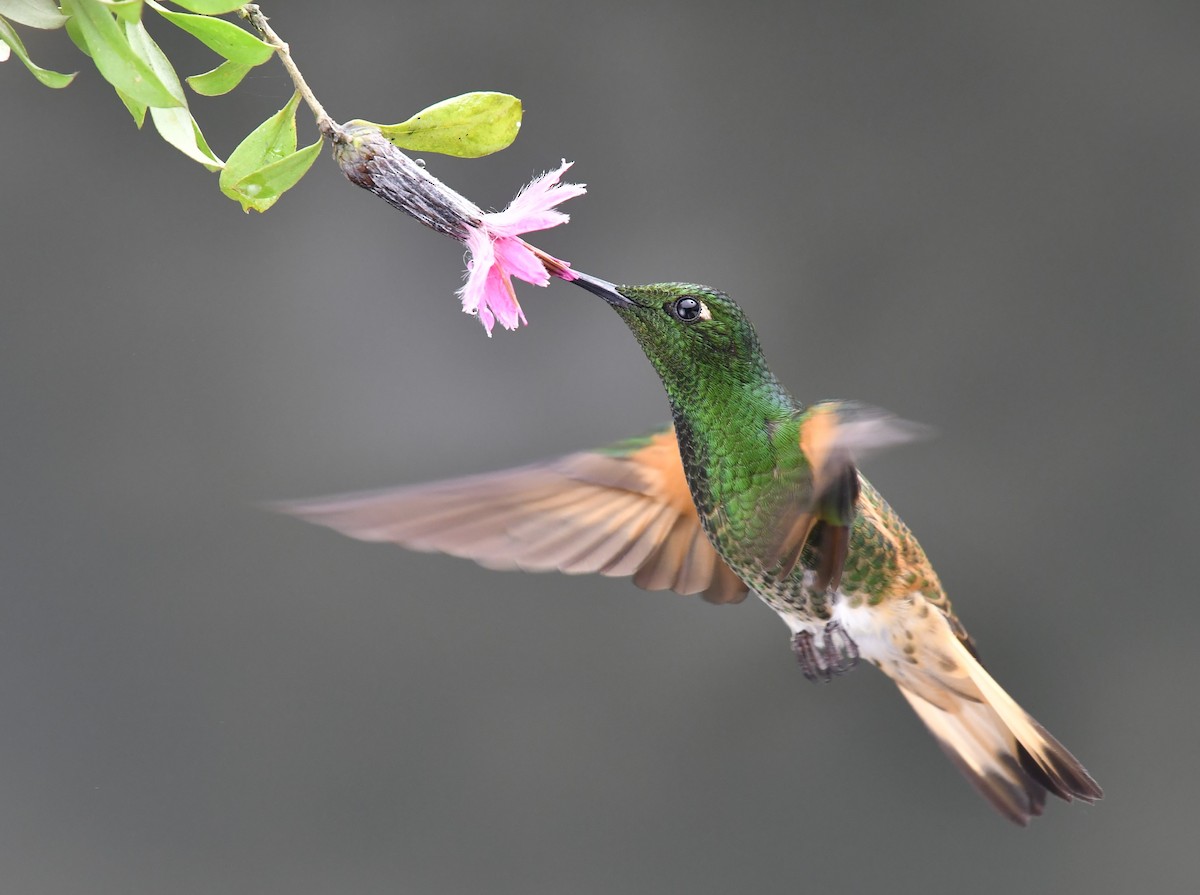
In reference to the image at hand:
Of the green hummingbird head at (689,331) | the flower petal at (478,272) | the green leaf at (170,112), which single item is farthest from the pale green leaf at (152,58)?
the green hummingbird head at (689,331)

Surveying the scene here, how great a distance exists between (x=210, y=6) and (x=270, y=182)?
68 millimetres

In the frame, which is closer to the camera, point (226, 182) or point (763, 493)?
point (226, 182)

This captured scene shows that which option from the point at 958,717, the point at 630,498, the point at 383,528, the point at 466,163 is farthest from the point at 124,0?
the point at 466,163

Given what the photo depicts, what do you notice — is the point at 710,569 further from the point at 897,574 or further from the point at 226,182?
the point at 226,182

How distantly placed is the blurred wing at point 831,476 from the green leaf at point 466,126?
195mm

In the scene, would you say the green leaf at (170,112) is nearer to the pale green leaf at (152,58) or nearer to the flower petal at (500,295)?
the pale green leaf at (152,58)

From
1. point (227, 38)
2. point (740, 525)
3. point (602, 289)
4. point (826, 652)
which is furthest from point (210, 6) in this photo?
point (826, 652)

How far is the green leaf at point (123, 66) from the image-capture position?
429 mm

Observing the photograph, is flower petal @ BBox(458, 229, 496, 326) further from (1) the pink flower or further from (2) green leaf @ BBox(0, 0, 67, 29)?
(2) green leaf @ BBox(0, 0, 67, 29)

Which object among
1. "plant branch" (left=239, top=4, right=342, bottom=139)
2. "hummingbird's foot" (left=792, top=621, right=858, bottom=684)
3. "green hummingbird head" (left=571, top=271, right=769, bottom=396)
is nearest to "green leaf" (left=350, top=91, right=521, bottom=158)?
"plant branch" (left=239, top=4, right=342, bottom=139)

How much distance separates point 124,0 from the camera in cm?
41

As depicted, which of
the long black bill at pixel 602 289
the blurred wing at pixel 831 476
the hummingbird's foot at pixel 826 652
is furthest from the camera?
the hummingbird's foot at pixel 826 652

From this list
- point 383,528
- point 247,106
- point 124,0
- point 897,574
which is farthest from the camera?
point 247,106

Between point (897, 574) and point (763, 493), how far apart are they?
16 cm
